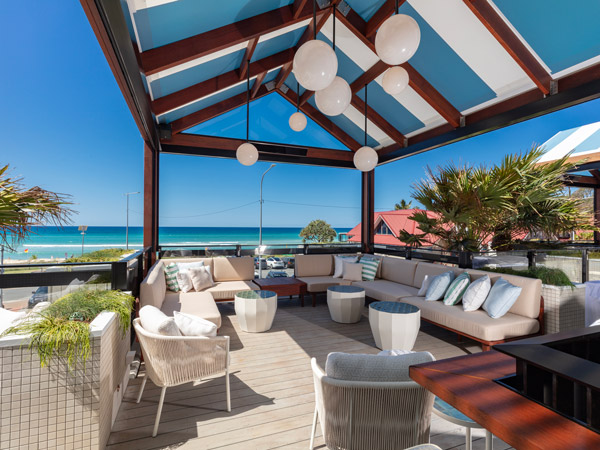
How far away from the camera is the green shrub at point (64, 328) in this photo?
5.31 ft

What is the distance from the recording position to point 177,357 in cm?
204

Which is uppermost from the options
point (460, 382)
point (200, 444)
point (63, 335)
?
point (460, 382)

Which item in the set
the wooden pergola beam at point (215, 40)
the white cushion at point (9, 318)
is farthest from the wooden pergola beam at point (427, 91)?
the white cushion at point (9, 318)

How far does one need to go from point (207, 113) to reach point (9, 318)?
4263 millimetres

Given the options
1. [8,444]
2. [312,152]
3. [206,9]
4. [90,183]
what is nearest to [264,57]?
[206,9]

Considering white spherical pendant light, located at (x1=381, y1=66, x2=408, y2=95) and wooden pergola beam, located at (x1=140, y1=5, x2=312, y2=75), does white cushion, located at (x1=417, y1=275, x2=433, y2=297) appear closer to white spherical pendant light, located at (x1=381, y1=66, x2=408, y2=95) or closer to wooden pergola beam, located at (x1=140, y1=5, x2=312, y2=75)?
white spherical pendant light, located at (x1=381, y1=66, x2=408, y2=95)

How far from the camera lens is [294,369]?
2873mm

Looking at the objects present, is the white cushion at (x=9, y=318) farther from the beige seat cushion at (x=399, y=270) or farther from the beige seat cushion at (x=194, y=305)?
the beige seat cushion at (x=399, y=270)

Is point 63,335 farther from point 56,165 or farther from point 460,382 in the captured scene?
point 56,165

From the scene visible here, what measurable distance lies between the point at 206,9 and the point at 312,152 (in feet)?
12.6

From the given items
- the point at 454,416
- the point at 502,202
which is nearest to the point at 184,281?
the point at 454,416

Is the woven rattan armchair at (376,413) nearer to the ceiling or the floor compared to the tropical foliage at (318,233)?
nearer to the floor

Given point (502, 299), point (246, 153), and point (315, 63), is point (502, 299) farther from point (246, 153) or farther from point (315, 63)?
point (246, 153)

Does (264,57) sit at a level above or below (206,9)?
above
